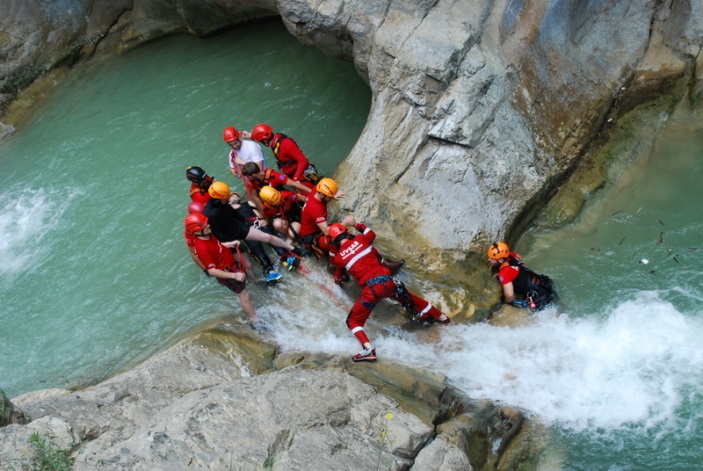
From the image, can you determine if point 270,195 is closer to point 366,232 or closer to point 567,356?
point 366,232

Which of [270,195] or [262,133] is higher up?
[262,133]

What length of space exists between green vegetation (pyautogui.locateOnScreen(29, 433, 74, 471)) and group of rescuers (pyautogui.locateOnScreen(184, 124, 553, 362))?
287 cm

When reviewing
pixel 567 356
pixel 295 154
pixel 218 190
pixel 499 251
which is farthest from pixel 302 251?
pixel 567 356

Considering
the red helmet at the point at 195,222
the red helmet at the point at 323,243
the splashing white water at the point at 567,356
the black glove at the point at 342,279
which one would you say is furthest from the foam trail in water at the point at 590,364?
the red helmet at the point at 195,222

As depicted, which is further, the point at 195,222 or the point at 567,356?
the point at 567,356

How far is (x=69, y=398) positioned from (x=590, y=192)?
273 inches

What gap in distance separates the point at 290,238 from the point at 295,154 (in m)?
1.15

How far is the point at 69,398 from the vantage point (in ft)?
20.9

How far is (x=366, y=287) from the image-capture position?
25.5ft

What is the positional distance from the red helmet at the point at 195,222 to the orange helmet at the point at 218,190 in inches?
32.7

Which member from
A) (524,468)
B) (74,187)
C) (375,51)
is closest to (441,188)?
(375,51)

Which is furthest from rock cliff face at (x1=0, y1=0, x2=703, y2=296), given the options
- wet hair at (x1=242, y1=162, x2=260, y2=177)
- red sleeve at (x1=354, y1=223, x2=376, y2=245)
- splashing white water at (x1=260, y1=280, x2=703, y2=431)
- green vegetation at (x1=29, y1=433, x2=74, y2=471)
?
green vegetation at (x1=29, y1=433, x2=74, y2=471)

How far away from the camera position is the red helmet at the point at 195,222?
298 inches

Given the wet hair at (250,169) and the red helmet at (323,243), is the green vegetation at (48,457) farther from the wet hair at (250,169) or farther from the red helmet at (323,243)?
the wet hair at (250,169)
